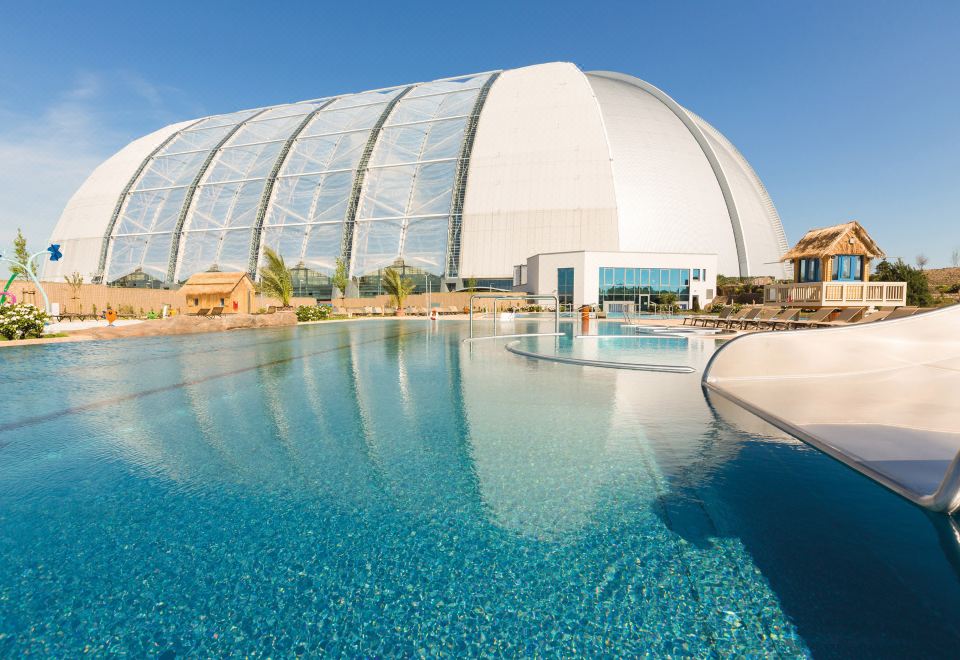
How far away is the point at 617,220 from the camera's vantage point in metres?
40.7

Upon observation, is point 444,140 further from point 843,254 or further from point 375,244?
point 843,254

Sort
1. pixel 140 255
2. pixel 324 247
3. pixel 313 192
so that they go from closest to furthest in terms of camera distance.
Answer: pixel 324 247 < pixel 313 192 < pixel 140 255

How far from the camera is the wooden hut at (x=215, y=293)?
30078mm

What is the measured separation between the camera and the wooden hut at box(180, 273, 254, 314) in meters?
30.1

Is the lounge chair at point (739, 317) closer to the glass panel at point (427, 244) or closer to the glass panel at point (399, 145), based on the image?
the glass panel at point (427, 244)

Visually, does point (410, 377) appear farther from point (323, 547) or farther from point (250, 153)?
point (250, 153)

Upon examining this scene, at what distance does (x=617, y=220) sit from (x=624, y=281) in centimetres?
592

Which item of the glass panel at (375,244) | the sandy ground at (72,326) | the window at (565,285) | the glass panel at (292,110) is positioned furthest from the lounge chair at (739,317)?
the glass panel at (292,110)

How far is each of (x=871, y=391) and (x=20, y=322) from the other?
74.5 feet

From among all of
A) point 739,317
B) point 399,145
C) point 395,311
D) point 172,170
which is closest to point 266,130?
point 172,170

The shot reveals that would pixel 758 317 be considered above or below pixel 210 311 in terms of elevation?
below

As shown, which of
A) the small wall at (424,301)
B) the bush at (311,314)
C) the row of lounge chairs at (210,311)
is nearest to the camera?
the row of lounge chairs at (210,311)

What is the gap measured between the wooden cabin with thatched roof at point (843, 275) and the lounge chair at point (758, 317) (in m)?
7.00

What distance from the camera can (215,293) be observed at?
98.8 ft
